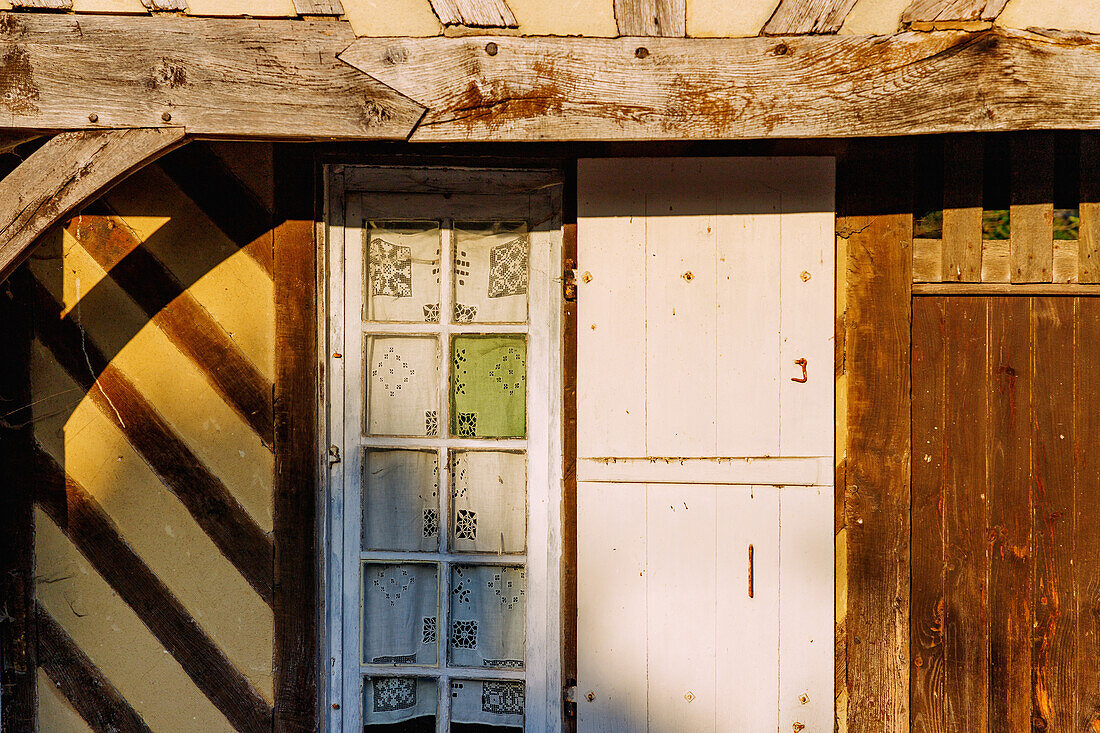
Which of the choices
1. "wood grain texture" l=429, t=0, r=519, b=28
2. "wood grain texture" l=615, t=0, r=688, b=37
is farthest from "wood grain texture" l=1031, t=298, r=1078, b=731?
"wood grain texture" l=429, t=0, r=519, b=28

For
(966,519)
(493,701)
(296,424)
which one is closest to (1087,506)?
(966,519)

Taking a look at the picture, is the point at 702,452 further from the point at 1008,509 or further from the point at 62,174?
the point at 62,174

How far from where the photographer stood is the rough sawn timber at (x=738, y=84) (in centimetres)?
168

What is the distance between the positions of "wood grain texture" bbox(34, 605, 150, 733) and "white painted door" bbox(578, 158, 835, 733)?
5.40 ft

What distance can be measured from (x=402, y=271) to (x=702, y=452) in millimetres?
1191

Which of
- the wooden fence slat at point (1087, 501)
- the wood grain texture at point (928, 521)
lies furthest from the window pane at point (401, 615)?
the wooden fence slat at point (1087, 501)

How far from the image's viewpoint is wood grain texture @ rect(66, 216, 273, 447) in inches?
90.7

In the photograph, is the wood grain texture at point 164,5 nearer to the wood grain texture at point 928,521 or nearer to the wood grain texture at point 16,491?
the wood grain texture at point 16,491

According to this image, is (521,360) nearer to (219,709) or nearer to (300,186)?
(300,186)

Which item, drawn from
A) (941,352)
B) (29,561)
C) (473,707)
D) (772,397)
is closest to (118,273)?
(29,561)

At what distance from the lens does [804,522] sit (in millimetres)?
2170

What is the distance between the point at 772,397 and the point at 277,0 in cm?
184

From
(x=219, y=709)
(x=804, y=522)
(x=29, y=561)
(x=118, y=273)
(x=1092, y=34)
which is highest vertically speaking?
(x=1092, y=34)

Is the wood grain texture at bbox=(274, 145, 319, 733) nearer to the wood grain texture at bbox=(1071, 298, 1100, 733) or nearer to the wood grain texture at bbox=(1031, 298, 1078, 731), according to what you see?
the wood grain texture at bbox=(1031, 298, 1078, 731)
